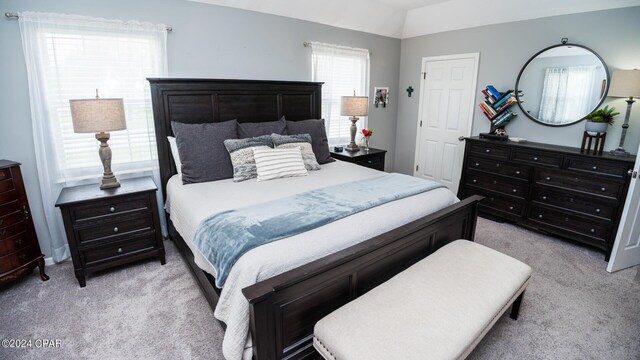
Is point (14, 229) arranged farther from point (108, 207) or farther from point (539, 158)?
point (539, 158)

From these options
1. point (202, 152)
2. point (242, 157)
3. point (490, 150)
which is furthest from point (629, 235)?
point (202, 152)

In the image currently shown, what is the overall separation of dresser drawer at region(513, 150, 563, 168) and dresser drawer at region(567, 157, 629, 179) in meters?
0.11

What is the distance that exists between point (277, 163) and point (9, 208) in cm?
200

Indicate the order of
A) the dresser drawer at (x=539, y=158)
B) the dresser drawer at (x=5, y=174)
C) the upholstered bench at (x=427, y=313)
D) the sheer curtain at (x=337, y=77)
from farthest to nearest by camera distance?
the sheer curtain at (x=337, y=77), the dresser drawer at (x=539, y=158), the dresser drawer at (x=5, y=174), the upholstered bench at (x=427, y=313)

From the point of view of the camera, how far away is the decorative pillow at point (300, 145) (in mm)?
3047

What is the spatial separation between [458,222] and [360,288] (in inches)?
43.1

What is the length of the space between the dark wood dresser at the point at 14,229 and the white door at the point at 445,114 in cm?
468

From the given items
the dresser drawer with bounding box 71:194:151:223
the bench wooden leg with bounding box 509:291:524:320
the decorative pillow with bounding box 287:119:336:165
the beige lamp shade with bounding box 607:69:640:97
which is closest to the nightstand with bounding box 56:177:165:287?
the dresser drawer with bounding box 71:194:151:223

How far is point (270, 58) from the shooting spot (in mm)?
3600

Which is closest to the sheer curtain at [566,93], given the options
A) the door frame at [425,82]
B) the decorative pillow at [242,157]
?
the door frame at [425,82]

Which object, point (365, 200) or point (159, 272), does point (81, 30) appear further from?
point (365, 200)

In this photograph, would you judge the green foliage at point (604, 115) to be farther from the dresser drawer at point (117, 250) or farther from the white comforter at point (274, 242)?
the dresser drawer at point (117, 250)

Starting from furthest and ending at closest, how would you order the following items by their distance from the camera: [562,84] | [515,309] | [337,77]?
[337,77], [562,84], [515,309]

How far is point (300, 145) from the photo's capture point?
310 cm
